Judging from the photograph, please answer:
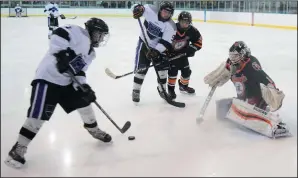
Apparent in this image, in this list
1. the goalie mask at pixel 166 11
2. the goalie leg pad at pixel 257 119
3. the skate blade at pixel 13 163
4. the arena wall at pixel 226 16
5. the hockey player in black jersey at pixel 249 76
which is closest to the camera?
the skate blade at pixel 13 163

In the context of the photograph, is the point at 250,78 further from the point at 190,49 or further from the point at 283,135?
the point at 190,49

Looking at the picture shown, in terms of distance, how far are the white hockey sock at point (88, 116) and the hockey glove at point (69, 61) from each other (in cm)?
24

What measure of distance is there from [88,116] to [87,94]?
163 mm

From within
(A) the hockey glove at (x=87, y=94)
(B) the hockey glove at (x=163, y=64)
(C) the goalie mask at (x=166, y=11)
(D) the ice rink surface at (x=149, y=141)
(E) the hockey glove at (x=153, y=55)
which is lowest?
(D) the ice rink surface at (x=149, y=141)

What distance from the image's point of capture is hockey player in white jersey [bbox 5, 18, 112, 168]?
5.53ft

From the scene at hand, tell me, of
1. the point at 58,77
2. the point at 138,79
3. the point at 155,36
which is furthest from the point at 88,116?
the point at 155,36

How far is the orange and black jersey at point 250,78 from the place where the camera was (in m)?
2.16

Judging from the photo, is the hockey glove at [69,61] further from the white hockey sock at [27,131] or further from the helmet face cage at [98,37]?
the white hockey sock at [27,131]

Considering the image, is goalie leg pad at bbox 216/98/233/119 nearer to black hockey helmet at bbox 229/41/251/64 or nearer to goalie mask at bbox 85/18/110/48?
black hockey helmet at bbox 229/41/251/64

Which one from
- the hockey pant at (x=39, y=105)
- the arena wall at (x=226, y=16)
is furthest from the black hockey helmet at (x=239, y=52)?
the arena wall at (x=226, y=16)

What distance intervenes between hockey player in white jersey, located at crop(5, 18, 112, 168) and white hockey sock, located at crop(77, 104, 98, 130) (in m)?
0.09

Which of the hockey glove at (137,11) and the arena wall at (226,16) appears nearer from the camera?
the hockey glove at (137,11)

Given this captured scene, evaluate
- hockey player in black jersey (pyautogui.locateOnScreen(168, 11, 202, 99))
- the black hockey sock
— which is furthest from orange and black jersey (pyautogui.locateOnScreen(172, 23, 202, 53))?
the black hockey sock

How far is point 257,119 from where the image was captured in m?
2.09
